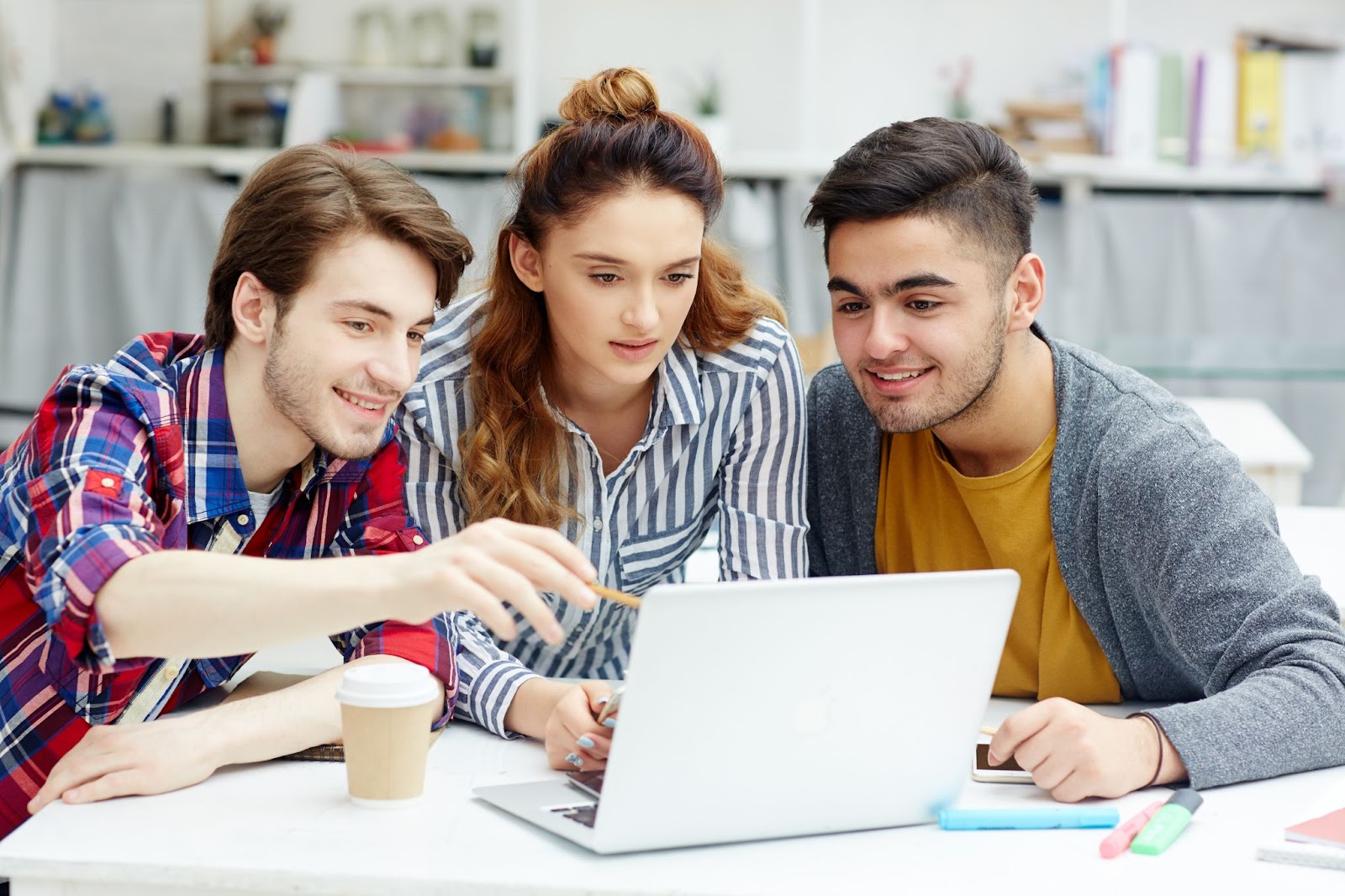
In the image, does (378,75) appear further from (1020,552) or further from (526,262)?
(1020,552)

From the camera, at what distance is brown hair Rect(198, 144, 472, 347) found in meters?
1.36

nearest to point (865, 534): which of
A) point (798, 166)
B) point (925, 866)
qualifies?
point (925, 866)

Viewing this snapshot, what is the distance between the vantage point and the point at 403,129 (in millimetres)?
4570

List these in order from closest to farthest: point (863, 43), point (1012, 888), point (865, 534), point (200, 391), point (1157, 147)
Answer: point (1012, 888)
point (200, 391)
point (865, 534)
point (1157, 147)
point (863, 43)

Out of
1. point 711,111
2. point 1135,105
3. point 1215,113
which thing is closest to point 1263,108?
point 1215,113

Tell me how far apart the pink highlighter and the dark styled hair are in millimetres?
642

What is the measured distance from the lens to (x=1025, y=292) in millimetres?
1580

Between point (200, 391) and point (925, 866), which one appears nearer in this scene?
point (925, 866)

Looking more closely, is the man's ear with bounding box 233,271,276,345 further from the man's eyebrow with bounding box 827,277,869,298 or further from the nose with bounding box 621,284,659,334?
the man's eyebrow with bounding box 827,277,869,298

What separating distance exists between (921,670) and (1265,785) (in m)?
0.38

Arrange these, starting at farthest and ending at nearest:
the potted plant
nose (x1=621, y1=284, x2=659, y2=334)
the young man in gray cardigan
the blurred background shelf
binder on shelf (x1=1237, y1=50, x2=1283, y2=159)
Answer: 1. the blurred background shelf
2. the potted plant
3. binder on shelf (x1=1237, y1=50, x2=1283, y2=159)
4. nose (x1=621, y1=284, x2=659, y2=334)
5. the young man in gray cardigan

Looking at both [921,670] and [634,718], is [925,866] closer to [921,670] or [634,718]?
[921,670]

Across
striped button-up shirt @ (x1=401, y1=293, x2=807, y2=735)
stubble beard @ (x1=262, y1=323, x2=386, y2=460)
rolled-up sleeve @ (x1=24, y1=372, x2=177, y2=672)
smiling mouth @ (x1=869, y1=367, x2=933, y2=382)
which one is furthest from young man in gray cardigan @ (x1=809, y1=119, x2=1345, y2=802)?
rolled-up sleeve @ (x1=24, y1=372, x2=177, y2=672)

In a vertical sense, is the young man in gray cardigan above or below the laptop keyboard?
above
